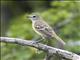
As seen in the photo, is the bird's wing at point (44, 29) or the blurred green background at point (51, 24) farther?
the blurred green background at point (51, 24)

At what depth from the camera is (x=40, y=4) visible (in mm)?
9586

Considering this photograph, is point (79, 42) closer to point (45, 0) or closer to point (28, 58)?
point (28, 58)

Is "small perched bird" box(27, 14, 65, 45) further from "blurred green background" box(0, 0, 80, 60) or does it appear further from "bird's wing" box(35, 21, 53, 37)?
"blurred green background" box(0, 0, 80, 60)

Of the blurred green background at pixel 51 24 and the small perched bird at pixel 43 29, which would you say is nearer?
the small perched bird at pixel 43 29

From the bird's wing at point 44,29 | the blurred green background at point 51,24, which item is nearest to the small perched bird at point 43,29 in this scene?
the bird's wing at point 44,29

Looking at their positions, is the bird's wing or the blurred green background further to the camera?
the blurred green background

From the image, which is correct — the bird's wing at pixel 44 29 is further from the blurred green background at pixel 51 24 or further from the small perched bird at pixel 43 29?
the blurred green background at pixel 51 24

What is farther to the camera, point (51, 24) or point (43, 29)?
point (51, 24)

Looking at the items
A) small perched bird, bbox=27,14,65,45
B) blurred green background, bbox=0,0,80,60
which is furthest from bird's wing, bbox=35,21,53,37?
blurred green background, bbox=0,0,80,60

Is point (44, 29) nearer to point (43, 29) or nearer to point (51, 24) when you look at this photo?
point (43, 29)

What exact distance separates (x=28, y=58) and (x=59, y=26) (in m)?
1.04

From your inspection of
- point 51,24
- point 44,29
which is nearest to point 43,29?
point 44,29

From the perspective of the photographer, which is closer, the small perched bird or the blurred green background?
the small perched bird

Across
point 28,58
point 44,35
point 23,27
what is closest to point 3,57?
point 28,58
